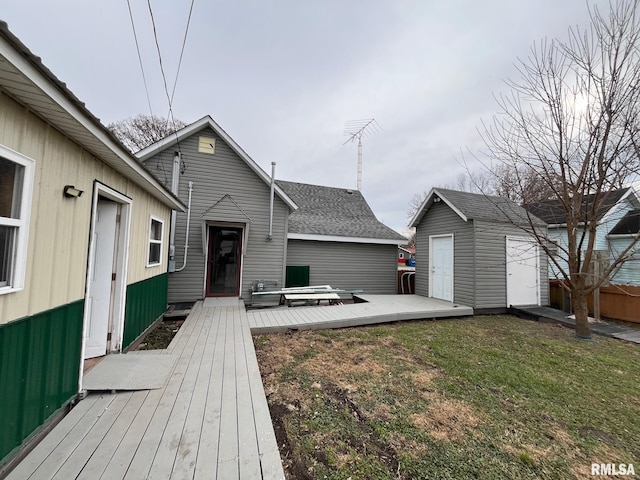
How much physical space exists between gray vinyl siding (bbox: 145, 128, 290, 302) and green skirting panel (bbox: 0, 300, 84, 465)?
5060 millimetres

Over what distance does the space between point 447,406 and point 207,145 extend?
822 centimetres

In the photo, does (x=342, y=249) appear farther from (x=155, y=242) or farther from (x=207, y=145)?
(x=155, y=242)

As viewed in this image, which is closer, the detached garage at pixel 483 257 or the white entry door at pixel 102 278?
the white entry door at pixel 102 278

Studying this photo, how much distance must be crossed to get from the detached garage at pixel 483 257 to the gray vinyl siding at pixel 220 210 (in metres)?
5.39

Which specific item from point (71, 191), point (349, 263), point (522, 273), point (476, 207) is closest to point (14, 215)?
point (71, 191)

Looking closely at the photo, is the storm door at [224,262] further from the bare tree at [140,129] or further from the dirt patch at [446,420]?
the bare tree at [140,129]

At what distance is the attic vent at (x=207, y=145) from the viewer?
7.76m

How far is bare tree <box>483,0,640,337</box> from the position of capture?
520 centimetres

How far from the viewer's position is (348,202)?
12961 mm

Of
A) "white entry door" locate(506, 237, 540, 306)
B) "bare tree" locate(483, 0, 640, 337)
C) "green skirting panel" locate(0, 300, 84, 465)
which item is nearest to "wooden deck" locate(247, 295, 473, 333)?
"white entry door" locate(506, 237, 540, 306)

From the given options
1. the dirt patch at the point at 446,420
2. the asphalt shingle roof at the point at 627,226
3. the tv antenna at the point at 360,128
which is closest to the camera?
the dirt patch at the point at 446,420

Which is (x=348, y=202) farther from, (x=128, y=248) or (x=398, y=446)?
(x=398, y=446)

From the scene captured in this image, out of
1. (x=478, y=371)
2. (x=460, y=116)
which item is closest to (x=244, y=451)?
(x=478, y=371)

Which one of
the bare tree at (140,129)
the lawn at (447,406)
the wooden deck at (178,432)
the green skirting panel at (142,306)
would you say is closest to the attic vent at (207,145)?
the green skirting panel at (142,306)
